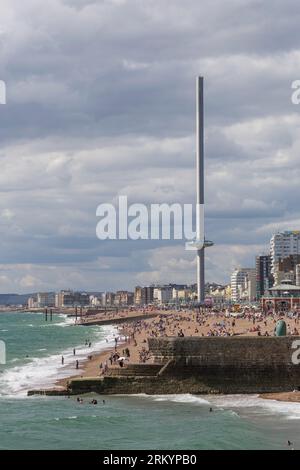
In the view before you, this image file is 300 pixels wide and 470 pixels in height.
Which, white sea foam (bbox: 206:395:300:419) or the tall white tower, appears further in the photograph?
the tall white tower

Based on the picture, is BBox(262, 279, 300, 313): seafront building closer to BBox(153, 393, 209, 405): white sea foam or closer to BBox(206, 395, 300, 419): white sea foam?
BBox(206, 395, 300, 419): white sea foam

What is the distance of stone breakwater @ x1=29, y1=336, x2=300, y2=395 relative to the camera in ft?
148

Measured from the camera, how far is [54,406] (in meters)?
43.6

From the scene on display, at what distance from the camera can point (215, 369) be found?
45.5 meters

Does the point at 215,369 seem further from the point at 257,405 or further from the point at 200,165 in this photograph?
the point at 200,165

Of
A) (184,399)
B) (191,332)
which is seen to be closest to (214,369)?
(184,399)

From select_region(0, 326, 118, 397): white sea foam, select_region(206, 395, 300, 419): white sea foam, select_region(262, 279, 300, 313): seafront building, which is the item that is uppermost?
select_region(262, 279, 300, 313): seafront building

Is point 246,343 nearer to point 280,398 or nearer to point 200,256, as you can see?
point 280,398

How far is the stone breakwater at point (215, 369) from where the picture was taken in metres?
45.2

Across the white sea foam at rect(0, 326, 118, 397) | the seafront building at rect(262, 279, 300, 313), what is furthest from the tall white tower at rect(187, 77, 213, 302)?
the white sea foam at rect(0, 326, 118, 397)
